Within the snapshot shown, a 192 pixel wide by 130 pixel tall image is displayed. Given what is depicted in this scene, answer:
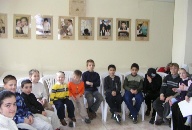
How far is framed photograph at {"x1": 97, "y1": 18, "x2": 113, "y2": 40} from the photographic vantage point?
4.74 metres

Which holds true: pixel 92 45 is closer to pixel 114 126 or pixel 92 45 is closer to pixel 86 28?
pixel 86 28

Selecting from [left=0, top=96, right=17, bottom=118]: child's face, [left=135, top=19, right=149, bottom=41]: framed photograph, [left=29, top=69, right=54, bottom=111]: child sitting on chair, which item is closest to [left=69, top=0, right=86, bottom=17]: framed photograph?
[left=135, top=19, right=149, bottom=41]: framed photograph

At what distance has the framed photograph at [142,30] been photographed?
4969mm

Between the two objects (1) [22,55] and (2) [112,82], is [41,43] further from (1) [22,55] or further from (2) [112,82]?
(2) [112,82]

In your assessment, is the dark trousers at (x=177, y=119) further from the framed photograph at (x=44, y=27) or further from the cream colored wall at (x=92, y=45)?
the framed photograph at (x=44, y=27)

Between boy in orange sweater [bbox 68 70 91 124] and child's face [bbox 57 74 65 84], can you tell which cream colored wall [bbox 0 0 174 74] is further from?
child's face [bbox 57 74 65 84]

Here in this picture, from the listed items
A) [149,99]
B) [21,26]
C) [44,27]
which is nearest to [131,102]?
[149,99]

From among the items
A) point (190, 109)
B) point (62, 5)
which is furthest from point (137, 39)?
point (190, 109)

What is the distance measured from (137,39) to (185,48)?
3.79ft

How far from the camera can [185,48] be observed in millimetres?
4250

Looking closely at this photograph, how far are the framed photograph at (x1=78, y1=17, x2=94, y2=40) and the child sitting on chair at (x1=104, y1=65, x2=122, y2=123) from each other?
1.23 meters

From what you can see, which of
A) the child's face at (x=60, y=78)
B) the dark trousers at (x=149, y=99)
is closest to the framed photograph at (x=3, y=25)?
the child's face at (x=60, y=78)

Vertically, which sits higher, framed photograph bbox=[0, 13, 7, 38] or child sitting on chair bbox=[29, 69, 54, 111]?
framed photograph bbox=[0, 13, 7, 38]

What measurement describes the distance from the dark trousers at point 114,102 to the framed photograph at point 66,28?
171 centimetres
